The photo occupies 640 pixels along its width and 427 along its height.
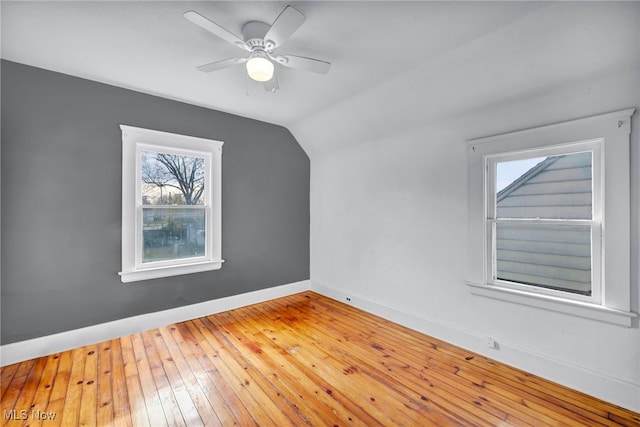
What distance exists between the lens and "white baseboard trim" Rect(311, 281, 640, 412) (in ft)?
6.40

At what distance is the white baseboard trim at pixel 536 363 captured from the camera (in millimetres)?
1951

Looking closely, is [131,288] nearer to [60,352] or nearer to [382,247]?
[60,352]

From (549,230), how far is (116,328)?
4373 millimetres

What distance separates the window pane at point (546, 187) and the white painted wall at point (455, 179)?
0.29m

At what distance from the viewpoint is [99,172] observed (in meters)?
2.90

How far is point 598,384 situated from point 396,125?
290cm

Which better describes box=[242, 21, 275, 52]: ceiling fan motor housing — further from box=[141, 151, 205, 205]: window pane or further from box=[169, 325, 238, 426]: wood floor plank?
box=[169, 325, 238, 426]: wood floor plank

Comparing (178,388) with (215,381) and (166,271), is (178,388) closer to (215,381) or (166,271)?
(215,381)

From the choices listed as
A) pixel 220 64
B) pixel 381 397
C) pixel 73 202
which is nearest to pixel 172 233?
pixel 73 202

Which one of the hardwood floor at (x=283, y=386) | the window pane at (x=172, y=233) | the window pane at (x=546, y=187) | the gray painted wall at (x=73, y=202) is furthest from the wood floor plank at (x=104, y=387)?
the window pane at (x=546, y=187)

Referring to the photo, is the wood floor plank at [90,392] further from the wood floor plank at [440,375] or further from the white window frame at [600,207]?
the white window frame at [600,207]

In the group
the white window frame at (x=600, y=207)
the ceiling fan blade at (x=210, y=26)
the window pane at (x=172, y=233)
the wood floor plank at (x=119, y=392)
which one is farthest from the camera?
the window pane at (x=172, y=233)

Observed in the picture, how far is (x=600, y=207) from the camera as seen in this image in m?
2.07

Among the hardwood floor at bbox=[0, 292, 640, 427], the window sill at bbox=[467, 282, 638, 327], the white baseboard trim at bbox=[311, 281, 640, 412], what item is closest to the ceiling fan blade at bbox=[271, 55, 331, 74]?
the window sill at bbox=[467, 282, 638, 327]
